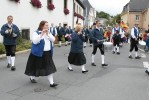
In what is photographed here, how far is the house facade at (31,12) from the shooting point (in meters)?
16.0

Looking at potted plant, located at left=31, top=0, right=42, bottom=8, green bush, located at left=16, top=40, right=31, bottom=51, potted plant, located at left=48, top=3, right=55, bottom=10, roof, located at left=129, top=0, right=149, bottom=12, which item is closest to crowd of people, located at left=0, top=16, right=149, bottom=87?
green bush, located at left=16, top=40, right=31, bottom=51

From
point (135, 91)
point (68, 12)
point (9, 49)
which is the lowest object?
point (135, 91)

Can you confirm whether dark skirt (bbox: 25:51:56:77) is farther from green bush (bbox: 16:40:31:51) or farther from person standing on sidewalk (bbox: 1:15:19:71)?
green bush (bbox: 16:40:31:51)

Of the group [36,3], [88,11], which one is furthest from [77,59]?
[88,11]

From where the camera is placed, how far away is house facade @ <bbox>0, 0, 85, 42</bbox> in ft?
52.5

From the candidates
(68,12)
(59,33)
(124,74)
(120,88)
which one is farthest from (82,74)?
(68,12)

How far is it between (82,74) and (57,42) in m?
13.3

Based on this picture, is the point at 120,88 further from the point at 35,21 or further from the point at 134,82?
the point at 35,21

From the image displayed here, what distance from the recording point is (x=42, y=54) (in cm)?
732

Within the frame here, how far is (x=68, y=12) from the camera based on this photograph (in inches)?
1150

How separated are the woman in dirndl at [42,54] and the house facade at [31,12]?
332 inches

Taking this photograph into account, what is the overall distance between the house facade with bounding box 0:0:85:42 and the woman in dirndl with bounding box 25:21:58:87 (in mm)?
8432

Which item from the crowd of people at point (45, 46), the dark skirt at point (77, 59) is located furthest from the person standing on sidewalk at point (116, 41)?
the dark skirt at point (77, 59)

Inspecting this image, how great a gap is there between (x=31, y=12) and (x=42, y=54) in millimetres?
12505
